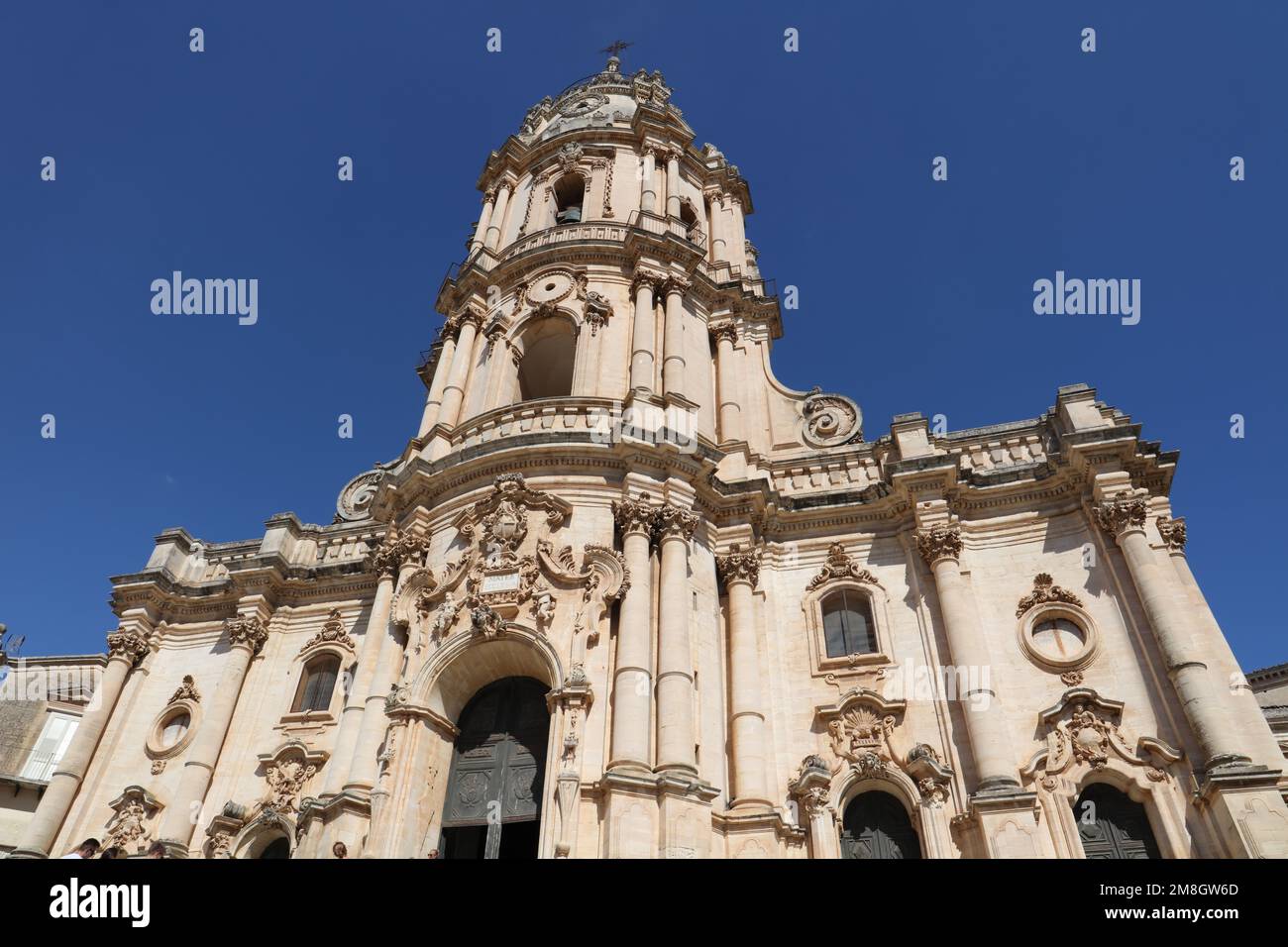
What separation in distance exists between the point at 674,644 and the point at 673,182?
63.6 feet

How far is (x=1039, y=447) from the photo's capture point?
70.9 feet

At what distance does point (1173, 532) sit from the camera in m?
19.1

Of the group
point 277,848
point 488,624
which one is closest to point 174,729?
point 277,848

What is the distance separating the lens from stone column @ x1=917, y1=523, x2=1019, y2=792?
16.4 m

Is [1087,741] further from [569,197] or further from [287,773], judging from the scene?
[569,197]

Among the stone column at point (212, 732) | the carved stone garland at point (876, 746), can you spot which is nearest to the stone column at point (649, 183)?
the carved stone garland at point (876, 746)

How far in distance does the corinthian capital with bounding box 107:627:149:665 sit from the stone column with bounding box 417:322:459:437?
10.0 metres

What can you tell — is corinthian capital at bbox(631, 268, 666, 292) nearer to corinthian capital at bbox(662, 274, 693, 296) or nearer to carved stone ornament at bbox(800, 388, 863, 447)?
corinthian capital at bbox(662, 274, 693, 296)

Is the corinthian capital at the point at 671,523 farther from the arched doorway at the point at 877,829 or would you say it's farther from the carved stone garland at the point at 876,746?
the arched doorway at the point at 877,829

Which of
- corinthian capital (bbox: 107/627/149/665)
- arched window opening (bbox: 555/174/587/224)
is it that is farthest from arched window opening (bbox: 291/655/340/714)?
arched window opening (bbox: 555/174/587/224)

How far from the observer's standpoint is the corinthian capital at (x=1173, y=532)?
1903 cm
